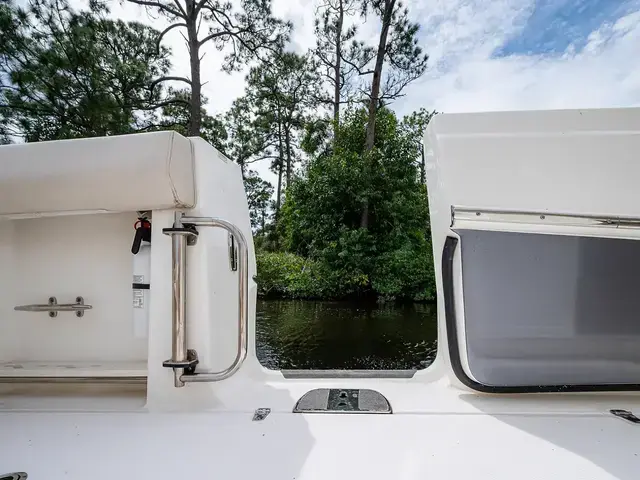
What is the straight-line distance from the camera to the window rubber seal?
109 cm

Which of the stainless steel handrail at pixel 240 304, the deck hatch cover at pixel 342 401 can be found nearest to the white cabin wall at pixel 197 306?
the stainless steel handrail at pixel 240 304

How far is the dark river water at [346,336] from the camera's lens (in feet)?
15.0

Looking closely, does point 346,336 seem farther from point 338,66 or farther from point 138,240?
point 338,66

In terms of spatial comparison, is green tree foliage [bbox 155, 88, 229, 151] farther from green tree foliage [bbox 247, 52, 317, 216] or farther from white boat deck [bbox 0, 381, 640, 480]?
white boat deck [bbox 0, 381, 640, 480]

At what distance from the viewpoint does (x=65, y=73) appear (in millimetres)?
5945

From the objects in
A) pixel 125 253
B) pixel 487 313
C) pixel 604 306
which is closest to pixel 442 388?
pixel 487 313

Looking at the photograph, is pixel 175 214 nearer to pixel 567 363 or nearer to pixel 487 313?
pixel 487 313

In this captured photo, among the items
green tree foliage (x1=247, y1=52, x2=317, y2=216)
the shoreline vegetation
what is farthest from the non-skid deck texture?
green tree foliage (x1=247, y1=52, x2=317, y2=216)

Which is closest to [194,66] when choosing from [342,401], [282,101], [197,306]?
[282,101]

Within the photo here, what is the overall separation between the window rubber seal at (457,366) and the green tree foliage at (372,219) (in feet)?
25.7

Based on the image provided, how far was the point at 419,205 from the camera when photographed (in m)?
9.93

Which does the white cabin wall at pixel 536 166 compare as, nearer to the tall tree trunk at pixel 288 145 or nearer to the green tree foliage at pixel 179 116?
the green tree foliage at pixel 179 116

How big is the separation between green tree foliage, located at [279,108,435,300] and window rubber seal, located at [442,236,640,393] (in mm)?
7830

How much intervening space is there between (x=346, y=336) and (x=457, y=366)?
15.8 feet
